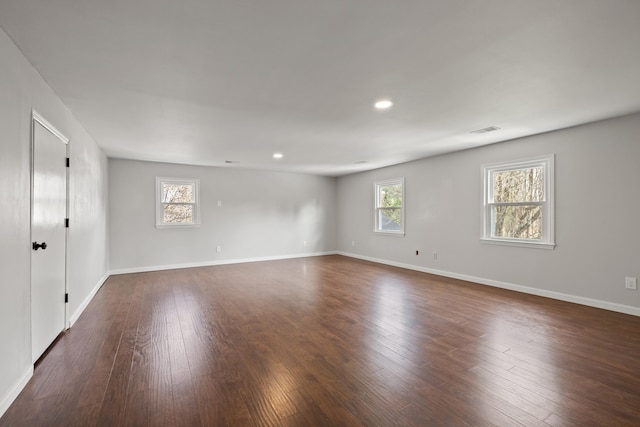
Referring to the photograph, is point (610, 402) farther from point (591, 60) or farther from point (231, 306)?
point (231, 306)

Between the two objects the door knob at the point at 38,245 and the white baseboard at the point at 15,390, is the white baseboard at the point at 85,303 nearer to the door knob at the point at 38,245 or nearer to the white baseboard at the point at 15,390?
→ the white baseboard at the point at 15,390

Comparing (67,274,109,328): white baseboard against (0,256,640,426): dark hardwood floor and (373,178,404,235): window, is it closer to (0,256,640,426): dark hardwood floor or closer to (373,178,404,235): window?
(0,256,640,426): dark hardwood floor

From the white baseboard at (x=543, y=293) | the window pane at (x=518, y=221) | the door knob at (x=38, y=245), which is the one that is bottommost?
the white baseboard at (x=543, y=293)

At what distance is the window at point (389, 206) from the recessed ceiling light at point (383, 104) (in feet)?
11.6

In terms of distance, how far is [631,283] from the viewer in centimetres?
340

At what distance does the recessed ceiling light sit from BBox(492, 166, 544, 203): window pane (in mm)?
2750

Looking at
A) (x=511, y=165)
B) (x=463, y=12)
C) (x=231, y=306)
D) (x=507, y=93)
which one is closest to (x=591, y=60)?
(x=507, y=93)

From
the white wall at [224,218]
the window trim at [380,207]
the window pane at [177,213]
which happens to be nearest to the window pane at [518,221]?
the window trim at [380,207]

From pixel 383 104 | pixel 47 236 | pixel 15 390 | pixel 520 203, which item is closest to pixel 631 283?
pixel 520 203

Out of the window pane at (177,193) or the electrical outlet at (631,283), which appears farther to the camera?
the window pane at (177,193)

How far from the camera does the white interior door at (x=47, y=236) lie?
7.48ft

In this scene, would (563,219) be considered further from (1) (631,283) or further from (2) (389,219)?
(2) (389,219)

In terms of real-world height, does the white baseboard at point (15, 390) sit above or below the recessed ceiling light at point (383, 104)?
below

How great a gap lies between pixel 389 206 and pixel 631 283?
413cm
